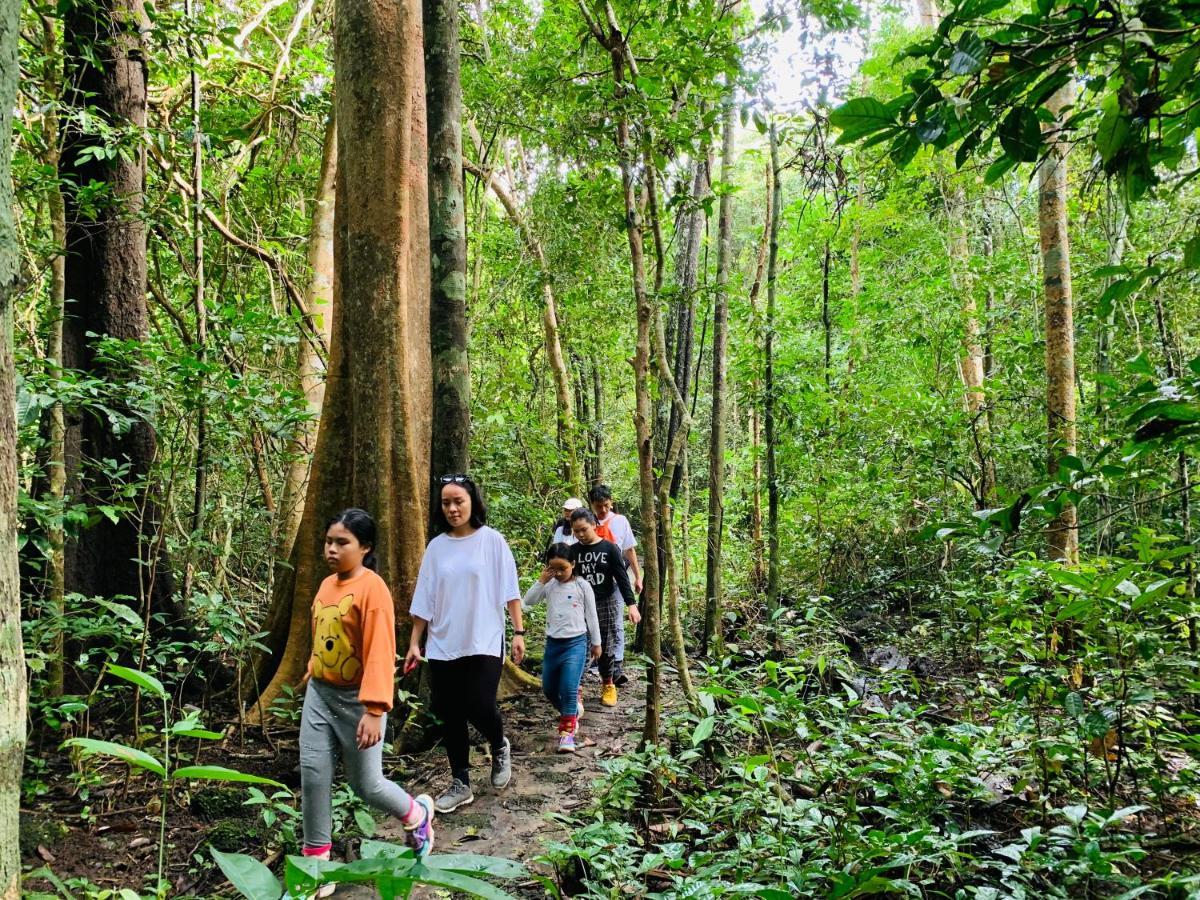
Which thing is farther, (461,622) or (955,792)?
(461,622)

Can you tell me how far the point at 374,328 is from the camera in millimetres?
4938

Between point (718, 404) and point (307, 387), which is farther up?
point (307, 387)

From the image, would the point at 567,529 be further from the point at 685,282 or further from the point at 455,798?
the point at 685,282

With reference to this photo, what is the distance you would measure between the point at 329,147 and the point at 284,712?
246 inches

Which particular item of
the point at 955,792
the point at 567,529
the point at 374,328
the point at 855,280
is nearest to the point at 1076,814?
the point at 955,792

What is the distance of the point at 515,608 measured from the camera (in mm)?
4543

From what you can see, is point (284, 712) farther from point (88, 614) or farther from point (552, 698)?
point (552, 698)

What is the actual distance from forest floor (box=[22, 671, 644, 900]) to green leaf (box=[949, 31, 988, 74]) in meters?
3.38

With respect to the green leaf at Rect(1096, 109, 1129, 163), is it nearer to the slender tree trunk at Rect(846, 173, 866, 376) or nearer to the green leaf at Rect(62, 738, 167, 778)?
the green leaf at Rect(62, 738, 167, 778)

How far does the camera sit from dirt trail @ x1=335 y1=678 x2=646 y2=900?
3.81 m

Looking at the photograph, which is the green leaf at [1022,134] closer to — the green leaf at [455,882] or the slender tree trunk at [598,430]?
the green leaf at [455,882]

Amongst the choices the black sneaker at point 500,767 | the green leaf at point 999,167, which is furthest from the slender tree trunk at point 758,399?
the green leaf at point 999,167

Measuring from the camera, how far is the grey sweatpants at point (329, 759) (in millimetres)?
3213

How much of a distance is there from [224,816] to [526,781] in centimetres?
174
